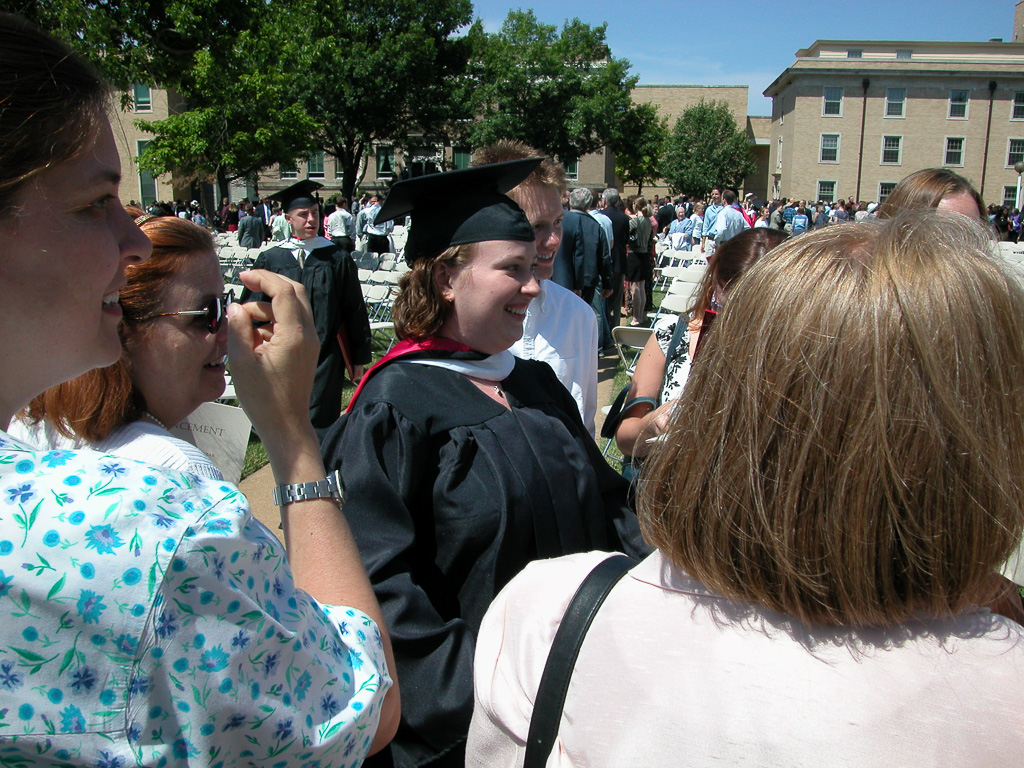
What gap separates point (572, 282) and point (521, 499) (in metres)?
6.39

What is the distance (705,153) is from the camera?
55.1 meters

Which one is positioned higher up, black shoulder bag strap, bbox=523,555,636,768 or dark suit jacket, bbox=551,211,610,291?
dark suit jacket, bbox=551,211,610,291

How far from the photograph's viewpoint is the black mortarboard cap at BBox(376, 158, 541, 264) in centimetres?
207

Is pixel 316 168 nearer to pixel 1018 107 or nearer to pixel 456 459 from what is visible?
pixel 1018 107

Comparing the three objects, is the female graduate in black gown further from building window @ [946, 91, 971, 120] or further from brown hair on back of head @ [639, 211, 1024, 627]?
building window @ [946, 91, 971, 120]

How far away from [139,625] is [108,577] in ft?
0.19

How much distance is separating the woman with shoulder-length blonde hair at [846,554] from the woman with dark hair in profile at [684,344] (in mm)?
1798

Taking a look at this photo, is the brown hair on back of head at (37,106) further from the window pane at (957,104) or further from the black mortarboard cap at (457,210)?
the window pane at (957,104)

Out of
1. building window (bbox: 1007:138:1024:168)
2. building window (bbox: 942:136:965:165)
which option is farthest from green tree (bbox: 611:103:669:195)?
building window (bbox: 1007:138:1024:168)

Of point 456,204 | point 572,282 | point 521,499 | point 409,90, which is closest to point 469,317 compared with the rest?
point 456,204

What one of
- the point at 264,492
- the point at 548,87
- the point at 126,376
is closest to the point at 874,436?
the point at 126,376

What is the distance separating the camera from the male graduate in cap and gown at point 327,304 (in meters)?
5.77

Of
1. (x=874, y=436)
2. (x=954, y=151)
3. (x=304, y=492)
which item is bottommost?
(x=304, y=492)

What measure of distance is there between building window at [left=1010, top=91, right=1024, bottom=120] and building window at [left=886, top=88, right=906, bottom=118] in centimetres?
718
